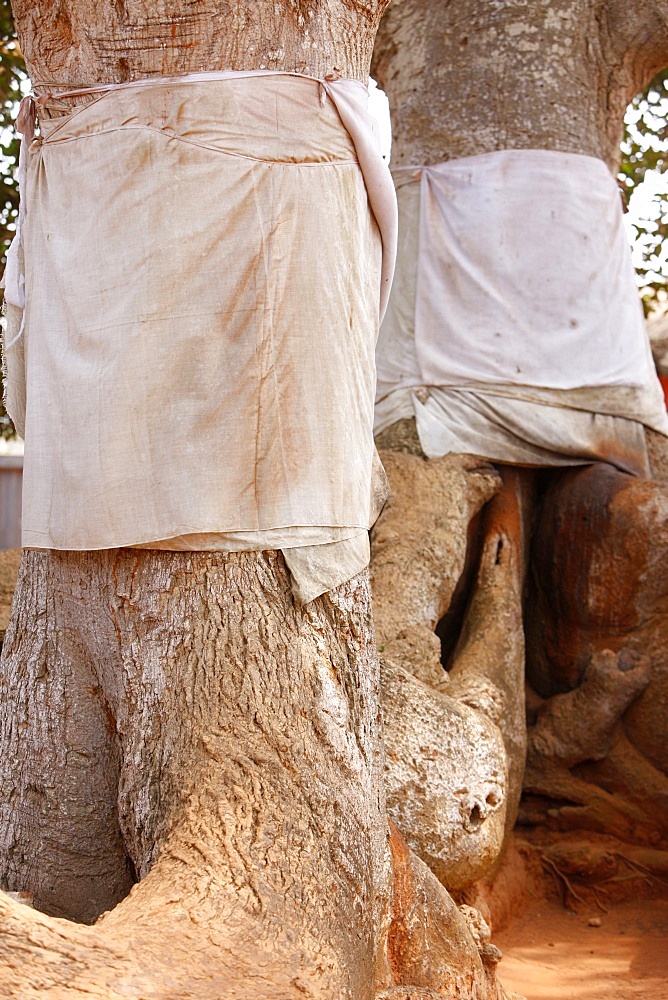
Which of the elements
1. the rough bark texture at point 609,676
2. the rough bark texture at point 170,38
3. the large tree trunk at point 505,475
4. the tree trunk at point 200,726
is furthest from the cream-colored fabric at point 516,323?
the rough bark texture at point 170,38

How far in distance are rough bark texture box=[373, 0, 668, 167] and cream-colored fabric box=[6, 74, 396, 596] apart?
106 inches

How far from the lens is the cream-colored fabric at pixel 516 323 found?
500 centimetres

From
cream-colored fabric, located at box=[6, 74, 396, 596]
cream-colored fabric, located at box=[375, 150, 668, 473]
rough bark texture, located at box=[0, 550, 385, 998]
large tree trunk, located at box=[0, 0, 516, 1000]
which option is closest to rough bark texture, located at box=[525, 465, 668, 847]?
cream-colored fabric, located at box=[375, 150, 668, 473]

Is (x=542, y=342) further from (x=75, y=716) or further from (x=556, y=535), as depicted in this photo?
(x=75, y=716)

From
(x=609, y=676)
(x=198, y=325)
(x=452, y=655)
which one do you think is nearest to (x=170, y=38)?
(x=198, y=325)

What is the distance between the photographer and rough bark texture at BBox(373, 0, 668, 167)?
5195 millimetres

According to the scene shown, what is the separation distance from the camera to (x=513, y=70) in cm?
520

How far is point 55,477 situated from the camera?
2.69 metres

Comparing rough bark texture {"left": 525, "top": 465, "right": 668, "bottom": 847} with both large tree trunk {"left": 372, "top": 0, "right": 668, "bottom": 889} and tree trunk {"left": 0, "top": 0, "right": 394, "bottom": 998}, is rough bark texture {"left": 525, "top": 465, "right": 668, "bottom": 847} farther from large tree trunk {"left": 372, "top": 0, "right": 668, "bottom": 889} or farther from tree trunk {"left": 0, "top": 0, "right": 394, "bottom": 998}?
tree trunk {"left": 0, "top": 0, "right": 394, "bottom": 998}

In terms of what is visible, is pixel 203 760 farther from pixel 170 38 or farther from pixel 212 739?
pixel 170 38

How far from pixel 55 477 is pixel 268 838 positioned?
946 mm

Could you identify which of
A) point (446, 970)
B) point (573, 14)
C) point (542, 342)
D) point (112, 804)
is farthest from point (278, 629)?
point (573, 14)

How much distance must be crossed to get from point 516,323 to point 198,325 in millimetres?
2669

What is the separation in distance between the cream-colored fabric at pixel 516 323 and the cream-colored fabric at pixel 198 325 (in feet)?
7.62
